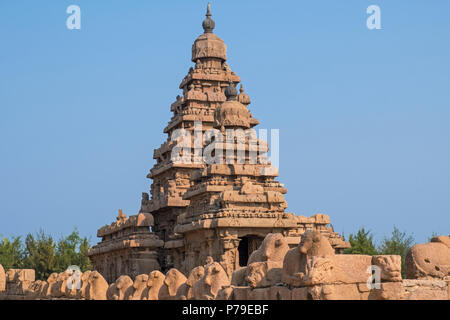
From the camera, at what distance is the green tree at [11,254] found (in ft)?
204

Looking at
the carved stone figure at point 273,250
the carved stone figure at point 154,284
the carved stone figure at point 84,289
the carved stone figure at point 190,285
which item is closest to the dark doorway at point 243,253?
the carved stone figure at point 84,289

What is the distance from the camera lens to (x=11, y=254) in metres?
64.1

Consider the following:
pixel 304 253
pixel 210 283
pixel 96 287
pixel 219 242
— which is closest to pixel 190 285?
pixel 210 283

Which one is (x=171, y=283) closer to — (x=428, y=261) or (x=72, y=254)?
(x=428, y=261)

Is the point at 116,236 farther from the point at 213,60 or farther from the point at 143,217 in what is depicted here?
the point at 213,60

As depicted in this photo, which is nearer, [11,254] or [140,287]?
[140,287]

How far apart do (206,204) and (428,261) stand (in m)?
16.4

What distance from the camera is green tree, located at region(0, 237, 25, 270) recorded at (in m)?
62.2

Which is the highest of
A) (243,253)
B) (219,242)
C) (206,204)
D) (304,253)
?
(206,204)

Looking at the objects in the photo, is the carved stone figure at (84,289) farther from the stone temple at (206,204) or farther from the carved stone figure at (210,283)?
the carved stone figure at (210,283)

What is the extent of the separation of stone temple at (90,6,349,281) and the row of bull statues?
10.2 metres

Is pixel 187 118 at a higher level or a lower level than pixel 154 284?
higher

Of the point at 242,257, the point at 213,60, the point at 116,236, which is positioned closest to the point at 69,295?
the point at 242,257
